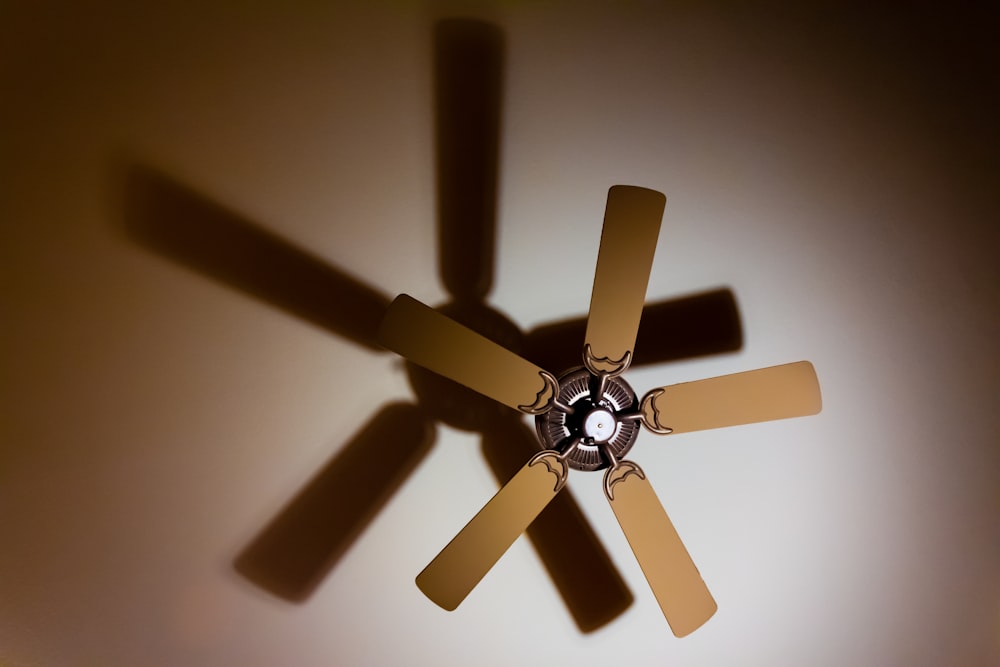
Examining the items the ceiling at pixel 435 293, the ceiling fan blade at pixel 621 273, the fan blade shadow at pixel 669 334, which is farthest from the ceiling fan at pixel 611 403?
the ceiling at pixel 435 293

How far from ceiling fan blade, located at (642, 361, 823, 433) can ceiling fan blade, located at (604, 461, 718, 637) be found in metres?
0.12

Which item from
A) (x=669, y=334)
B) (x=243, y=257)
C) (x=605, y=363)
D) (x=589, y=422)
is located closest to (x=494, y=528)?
(x=589, y=422)

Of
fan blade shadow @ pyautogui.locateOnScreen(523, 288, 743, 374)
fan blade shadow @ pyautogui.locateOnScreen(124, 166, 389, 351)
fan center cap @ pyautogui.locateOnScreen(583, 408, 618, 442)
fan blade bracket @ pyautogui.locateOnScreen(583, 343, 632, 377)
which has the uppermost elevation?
fan blade shadow @ pyautogui.locateOnScreen(523, 288, 743, 374)

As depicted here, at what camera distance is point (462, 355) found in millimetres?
1119

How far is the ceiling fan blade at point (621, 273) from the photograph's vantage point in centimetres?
106

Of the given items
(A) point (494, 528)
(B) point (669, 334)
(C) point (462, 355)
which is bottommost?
(A) point (494, 528)

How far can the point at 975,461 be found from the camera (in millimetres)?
1654

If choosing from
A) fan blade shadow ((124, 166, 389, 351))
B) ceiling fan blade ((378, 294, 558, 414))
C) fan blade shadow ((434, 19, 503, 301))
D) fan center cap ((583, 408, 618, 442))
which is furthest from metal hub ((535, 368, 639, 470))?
fan blade shadow ((124, 166, 389, 351))

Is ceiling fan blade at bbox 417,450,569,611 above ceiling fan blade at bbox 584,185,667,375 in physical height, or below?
below

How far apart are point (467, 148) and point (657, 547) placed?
0.91 metres

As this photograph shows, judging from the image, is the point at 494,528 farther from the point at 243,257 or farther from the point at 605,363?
the point at 243,257

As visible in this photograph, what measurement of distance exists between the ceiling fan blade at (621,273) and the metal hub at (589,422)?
0.08 metres

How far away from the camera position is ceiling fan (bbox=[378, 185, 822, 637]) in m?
1.09

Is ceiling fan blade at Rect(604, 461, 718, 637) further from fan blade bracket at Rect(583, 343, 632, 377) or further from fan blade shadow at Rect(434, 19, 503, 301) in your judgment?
fan blade shadow at Rect(434, 19, 503, 301)
